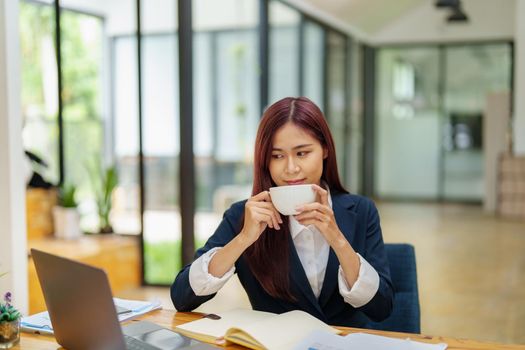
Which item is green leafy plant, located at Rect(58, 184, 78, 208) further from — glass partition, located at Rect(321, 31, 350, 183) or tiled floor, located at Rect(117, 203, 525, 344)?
glass partition, located at Rect(321, 31, 350, 183)

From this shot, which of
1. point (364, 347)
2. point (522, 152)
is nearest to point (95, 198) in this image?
point (364, 347)

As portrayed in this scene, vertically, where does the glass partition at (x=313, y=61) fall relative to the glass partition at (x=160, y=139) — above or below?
above

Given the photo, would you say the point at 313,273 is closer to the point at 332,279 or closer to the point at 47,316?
the point at 332,279

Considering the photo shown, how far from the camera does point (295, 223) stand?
186cm

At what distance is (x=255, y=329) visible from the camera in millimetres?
1442

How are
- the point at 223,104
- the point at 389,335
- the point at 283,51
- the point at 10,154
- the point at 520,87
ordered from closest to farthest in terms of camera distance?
the point at 389,335, the point at 10,154, the point at 223,104, the point at 283,51, the point at 520,87

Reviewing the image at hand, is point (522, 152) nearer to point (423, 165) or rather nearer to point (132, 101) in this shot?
point (423, 165)

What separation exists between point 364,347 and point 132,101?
406 centimetres

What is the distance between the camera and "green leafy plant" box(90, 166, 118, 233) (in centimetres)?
517

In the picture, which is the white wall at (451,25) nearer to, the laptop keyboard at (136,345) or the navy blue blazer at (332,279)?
the navy blue blazer at (332,279)

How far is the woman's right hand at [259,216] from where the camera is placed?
1.65m

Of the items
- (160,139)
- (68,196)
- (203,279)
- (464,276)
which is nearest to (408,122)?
(464,276)

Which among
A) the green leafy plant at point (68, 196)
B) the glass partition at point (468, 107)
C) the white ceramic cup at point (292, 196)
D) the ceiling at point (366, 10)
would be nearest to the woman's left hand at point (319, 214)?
the white ceramic cup at point (292, 196)

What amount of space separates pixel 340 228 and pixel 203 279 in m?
0.40
